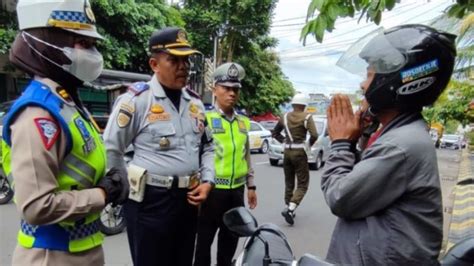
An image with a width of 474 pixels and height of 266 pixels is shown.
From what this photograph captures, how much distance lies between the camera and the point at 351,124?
1.65 metres

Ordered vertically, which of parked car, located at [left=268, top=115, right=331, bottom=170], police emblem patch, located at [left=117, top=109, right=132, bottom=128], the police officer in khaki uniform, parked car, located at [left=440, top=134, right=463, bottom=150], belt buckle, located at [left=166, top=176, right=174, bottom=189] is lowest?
parked car, located at [left=440, top=134, right=463, bottom=150]

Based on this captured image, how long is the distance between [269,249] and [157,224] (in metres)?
1.20

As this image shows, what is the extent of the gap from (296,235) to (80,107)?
4.69 metres

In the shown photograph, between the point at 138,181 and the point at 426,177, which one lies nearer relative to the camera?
the point at 426,177

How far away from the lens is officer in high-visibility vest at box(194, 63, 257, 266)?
3561 millimetres

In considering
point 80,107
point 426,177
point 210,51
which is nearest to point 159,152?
point 80,107

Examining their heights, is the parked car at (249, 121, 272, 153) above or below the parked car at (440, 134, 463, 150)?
above

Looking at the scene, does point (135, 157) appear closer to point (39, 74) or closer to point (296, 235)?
point (39, 74)

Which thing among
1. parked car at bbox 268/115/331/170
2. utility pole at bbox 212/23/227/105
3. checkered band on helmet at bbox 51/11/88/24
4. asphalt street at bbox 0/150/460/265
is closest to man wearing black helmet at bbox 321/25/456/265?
checkered band on helmet at bbox 51/11/88/24

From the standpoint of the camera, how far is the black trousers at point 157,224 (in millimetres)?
2604

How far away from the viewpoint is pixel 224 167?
12.1ft

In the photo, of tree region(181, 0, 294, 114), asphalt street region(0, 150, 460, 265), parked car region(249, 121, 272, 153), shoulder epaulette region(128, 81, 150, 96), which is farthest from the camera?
tree region(181, 0, 294, 114)

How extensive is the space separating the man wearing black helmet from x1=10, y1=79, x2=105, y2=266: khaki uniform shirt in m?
0.91

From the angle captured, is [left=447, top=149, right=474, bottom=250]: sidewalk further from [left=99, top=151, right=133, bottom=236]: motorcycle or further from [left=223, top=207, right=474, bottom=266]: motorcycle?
[left=99, top=151, right=133, bottom=236]: motorcycle
